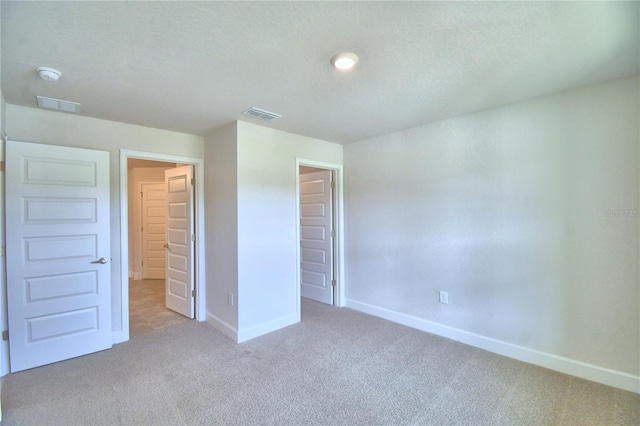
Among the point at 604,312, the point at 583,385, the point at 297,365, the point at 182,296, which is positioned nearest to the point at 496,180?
the point at 604,312

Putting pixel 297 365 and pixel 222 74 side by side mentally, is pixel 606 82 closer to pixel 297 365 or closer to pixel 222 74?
pixel 222 74

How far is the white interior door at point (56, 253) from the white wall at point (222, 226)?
3.49 feet

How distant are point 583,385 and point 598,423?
0.49 meters

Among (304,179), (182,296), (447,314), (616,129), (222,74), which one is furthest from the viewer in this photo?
A: (304,179)

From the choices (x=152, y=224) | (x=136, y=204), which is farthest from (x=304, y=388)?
(x=136, y=204)

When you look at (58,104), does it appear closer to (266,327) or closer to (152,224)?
(266,327)

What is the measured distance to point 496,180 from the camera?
2867 millimetres

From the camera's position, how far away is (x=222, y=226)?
346 centimetres

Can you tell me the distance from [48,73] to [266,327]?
2998mm

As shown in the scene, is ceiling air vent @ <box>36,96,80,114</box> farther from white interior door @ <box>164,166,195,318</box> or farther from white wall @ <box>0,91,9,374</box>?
white interior door @ <box>164,166,195,318</box>

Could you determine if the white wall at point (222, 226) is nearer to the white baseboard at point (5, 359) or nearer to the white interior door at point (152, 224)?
the white baseboard at point (5, 359)

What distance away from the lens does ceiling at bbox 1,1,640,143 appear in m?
1.49

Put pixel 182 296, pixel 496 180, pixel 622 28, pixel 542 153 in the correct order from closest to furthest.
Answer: pixel 622 28
pixel 542 153
pixel 496 180
pixel 182 296

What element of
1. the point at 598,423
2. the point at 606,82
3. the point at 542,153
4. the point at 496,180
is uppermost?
the point at 606,82
